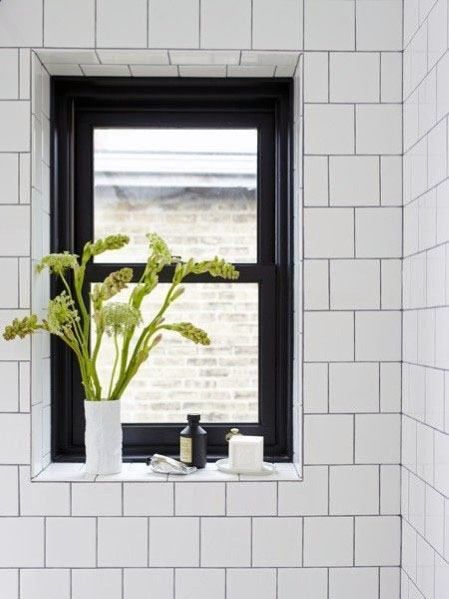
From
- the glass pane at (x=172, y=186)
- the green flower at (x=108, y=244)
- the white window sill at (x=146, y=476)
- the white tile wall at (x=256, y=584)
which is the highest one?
the glass pane at (x=172, y=186)

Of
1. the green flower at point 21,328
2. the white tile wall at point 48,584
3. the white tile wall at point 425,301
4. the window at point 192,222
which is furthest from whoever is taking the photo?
the window at point 192,222

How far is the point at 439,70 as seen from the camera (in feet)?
5.66

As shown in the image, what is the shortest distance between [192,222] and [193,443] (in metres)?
0.64

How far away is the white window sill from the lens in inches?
81.4

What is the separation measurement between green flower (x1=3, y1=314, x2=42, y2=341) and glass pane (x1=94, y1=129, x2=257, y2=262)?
1.42 ft

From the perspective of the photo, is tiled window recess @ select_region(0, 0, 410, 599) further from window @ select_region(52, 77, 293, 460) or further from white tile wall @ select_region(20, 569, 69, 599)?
window @ select_region(52, 77, 293, 460)

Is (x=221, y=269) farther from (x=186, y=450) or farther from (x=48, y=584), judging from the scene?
(x=48, y=584)

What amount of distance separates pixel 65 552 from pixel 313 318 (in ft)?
2.91

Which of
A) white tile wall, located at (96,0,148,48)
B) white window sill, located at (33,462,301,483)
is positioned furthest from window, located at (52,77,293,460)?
white tile wall, located at (96,0,148,48)

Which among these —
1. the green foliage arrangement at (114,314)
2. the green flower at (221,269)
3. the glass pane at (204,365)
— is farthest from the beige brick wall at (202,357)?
the green flower at (221,269)

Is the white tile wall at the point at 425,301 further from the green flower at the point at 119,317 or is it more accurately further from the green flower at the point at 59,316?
the green flower at the point at 59,316

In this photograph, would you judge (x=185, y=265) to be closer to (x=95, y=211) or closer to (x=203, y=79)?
(x=95, y=211)

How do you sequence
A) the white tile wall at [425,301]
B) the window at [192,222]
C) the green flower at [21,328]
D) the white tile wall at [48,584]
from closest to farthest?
the white tile wall at [425,301] < the green flower at [21,328] < the white tile wall at [48,584] < the window at [192,222]

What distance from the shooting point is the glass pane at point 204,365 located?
2.30m
